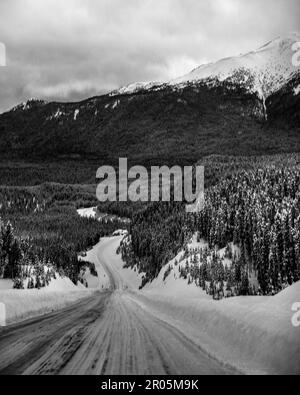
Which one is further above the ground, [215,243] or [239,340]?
[215,243]

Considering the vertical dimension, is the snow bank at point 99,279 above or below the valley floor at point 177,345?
below

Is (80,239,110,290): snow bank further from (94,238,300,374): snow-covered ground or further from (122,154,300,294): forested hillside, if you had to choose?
(94,238,300,374): snow-covered ground

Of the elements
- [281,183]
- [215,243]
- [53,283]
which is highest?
[281,183]

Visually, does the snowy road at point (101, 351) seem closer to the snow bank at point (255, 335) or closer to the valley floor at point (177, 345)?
the valley floor at point (177, 345)

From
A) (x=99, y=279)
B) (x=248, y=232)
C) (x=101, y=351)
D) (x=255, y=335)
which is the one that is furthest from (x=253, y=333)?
(x=99, y=279)

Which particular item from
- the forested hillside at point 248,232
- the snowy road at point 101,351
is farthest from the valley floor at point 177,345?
the forested hillside at point 248,232

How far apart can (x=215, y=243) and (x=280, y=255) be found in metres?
17.9

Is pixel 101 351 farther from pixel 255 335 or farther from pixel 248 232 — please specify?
pixel 248 232

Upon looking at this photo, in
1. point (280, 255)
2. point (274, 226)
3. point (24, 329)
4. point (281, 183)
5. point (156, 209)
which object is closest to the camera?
point (24, 329)

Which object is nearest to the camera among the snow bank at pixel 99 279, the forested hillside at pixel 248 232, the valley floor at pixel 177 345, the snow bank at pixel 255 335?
the snow bank at pixel 255 335

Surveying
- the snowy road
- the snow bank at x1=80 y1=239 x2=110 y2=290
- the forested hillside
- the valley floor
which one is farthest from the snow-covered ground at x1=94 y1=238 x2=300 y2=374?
the snow bank at x1=80 y1=239 x2=110 y2=290

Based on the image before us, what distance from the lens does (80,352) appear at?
11.8 m

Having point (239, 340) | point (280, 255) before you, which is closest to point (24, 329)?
point (239, 340)
